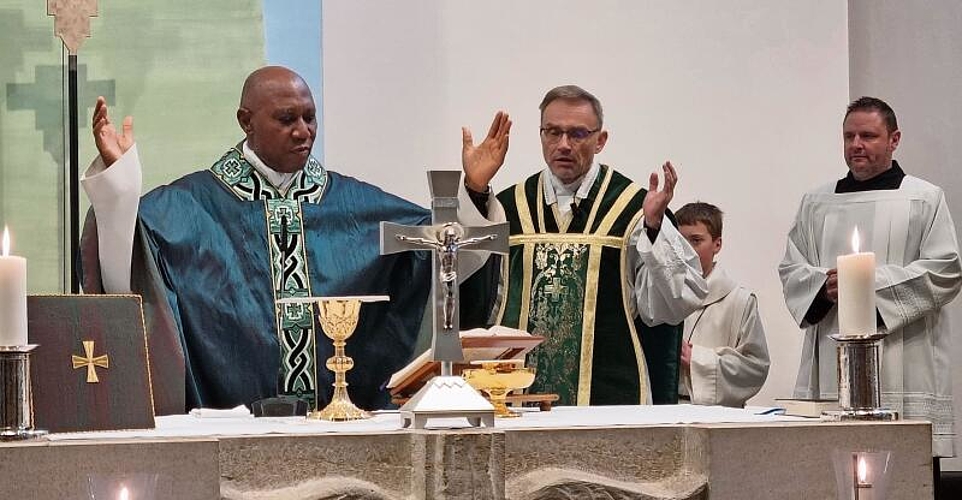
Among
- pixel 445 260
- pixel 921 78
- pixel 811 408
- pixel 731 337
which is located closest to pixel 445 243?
pixel 445 260

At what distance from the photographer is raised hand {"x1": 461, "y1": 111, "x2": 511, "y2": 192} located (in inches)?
155

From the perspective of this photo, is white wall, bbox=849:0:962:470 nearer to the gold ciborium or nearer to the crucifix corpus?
the gold ciborium

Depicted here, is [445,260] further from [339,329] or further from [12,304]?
[12,304]

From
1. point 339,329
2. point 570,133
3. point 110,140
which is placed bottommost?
point 339,329

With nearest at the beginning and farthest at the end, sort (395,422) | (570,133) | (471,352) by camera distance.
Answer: (395,422), (471,352), (570,133)

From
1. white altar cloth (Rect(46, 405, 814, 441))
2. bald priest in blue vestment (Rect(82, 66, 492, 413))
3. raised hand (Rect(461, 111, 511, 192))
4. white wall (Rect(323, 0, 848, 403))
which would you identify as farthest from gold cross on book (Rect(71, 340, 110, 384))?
white wall (Rect(323, 0, 848, 403))

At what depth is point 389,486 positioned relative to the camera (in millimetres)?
2969

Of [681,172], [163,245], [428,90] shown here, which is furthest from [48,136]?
[681,172]

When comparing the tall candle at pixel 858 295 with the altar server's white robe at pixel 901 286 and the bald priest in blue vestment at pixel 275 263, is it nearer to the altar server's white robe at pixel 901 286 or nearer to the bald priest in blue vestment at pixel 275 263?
the bald priest in blue vestment at pixel 275 263

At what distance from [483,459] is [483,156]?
128cm

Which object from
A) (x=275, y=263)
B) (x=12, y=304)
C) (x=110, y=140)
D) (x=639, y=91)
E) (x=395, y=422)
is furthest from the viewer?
(x=639, y=91)

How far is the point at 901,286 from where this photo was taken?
22.4ft

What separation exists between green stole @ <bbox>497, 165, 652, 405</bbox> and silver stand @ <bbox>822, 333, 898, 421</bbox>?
2.74m

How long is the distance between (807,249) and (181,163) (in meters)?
2.94
